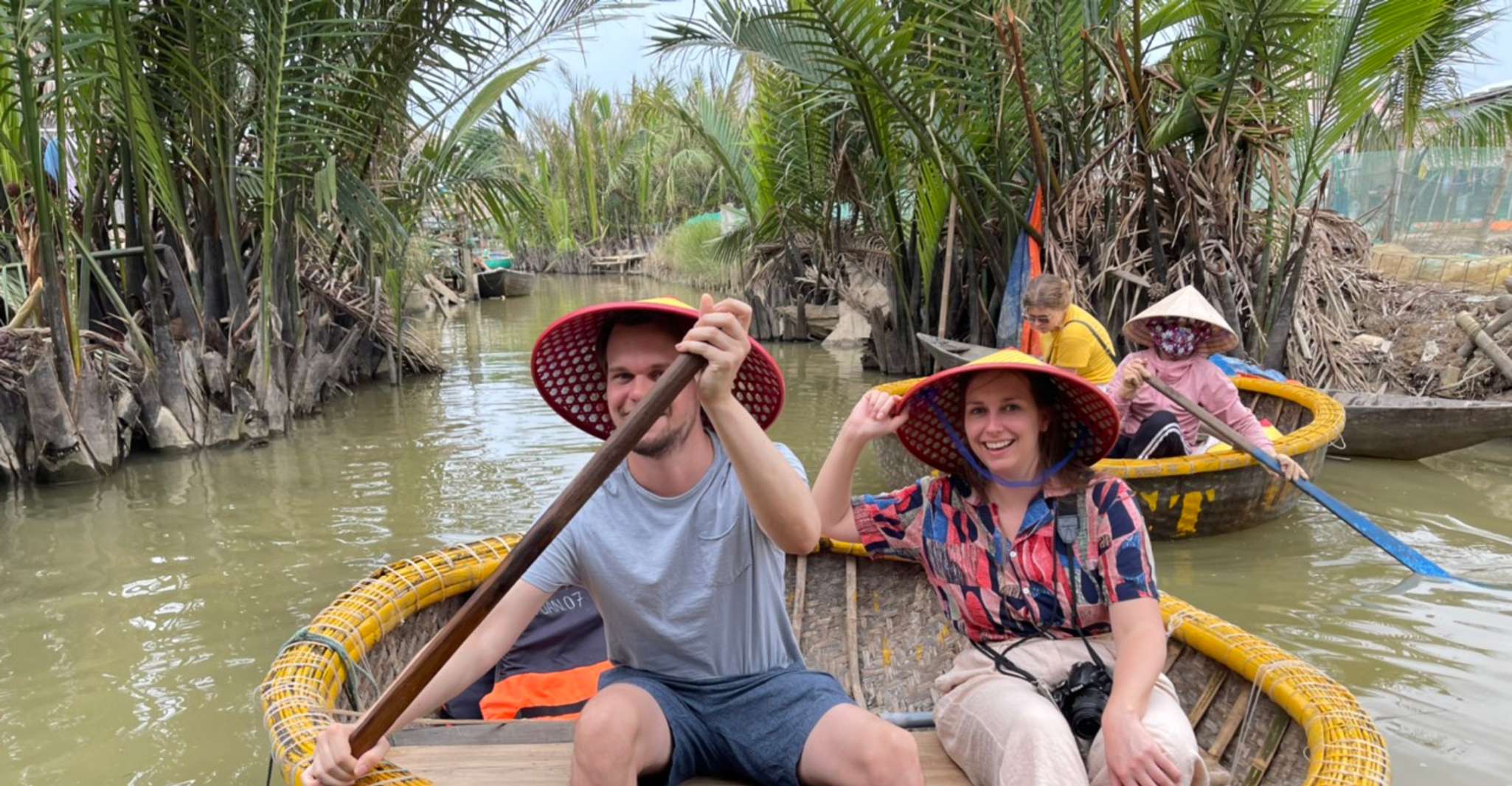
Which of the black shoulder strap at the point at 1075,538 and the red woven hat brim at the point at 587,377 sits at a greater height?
the red woven hat brim at the point at 587,377

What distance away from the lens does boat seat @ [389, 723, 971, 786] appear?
2057 millimetres

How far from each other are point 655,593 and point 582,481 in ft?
1.24

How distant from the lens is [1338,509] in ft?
12.2

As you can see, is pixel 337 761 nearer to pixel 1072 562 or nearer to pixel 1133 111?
pixel 1072 562

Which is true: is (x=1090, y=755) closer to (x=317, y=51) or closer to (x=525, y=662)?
(x=525, y=662)

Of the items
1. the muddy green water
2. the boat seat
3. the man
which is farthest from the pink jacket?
the man

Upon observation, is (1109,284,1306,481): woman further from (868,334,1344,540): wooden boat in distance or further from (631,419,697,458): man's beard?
(631,419,697,458): man's beard

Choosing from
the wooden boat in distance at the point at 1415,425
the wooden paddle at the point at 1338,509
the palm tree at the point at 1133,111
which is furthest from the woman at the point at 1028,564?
the palm tree at the point at 1133,111

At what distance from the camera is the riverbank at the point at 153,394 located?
5684mm

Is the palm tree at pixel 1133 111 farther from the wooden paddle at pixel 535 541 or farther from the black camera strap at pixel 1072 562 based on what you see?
the wooden paddle at pixel 535 541

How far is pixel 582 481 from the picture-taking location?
1.58 m

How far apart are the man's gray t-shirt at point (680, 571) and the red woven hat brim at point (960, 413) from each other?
44 cm

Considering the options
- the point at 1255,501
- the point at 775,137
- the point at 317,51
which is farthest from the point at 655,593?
the point at 775,137

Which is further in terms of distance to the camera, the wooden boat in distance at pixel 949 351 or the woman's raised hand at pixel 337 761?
the wooden boat in distance at pixel 949 351
